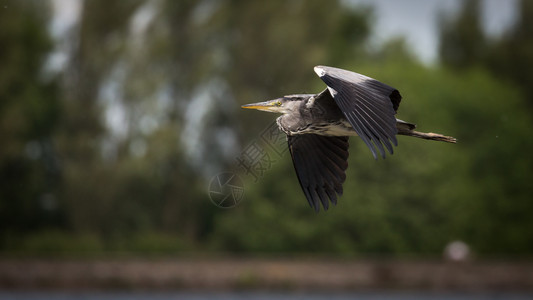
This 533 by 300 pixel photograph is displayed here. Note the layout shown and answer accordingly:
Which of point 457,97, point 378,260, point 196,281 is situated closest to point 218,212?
point 196,281

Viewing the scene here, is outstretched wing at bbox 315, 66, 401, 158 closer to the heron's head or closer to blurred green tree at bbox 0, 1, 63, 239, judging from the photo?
the heron's head

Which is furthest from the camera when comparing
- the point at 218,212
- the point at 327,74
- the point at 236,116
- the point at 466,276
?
the point at 218,212

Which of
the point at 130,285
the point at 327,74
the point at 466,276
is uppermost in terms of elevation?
the point at 327,74

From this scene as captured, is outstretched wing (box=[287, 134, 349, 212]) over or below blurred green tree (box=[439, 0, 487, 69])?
below

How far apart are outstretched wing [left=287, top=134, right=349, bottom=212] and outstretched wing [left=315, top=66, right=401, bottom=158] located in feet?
3.70

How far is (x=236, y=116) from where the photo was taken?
38594mm

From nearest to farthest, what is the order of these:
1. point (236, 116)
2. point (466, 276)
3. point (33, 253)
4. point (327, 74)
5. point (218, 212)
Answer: point (327, 74), point (466, 276), point (33, 253), point (236, 116), point (218, 212)

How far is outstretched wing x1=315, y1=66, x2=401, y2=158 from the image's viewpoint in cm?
611

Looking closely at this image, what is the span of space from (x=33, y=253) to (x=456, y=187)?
782 inches

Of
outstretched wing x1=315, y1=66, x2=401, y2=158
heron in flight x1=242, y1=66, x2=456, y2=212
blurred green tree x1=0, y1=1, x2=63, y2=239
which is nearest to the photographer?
outstretched wing x1=315, y1=66, x2=401, y2=158

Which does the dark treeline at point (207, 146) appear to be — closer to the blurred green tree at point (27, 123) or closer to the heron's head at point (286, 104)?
the blurred green tree at point (27, 123)

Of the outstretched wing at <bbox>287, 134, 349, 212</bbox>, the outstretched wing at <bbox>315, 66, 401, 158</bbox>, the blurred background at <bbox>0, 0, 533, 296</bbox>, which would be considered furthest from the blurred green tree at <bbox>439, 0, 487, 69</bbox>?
the outstretched wing at <bbox>315, 66, 401, 158</bbox>

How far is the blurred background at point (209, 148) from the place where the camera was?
119ft

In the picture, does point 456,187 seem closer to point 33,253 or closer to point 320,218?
point 320,218
